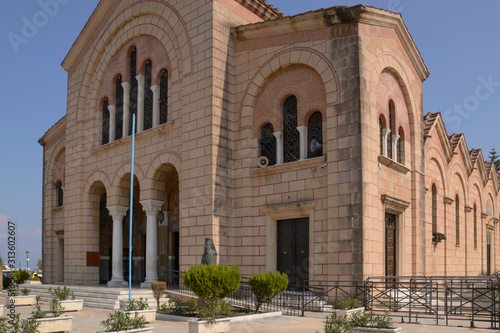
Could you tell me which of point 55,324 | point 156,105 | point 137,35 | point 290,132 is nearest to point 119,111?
point 156,105

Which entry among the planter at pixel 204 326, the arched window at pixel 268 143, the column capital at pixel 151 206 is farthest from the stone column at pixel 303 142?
the planter at pixel 204 326

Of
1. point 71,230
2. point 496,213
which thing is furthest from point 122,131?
point 496,213

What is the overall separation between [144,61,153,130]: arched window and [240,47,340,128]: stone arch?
15.6ft

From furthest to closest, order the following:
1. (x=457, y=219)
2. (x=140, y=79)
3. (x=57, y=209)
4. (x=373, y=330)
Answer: (x=57, y=209)
(x=457, y=219)
(x=140, y=79)
(x=373, y=330)

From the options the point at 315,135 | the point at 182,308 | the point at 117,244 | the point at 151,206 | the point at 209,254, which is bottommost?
the point at 182,308

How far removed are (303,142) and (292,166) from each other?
0.90 metres

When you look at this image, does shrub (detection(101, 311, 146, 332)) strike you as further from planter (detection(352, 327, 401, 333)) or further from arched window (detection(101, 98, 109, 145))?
arched window (detection(101, 98, 109, 145))

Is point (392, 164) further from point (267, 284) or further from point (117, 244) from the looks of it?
point (117, 244)

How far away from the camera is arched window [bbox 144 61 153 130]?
73.9 ft

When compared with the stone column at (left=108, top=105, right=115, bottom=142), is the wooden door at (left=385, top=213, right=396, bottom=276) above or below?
below

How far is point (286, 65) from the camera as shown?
62.1ft

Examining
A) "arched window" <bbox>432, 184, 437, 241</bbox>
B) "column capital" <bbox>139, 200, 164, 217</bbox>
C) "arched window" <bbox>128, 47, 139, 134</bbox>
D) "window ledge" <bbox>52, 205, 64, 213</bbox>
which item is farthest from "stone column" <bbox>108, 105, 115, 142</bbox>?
"arched window" <bbox>432, 184, 437, 241</bbox>

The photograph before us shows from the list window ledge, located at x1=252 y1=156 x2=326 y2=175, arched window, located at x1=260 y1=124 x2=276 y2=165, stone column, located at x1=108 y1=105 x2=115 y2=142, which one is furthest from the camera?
stone column, located at x1=108 y1=105 x2=115 y2=142

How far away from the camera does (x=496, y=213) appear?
3659 cm
